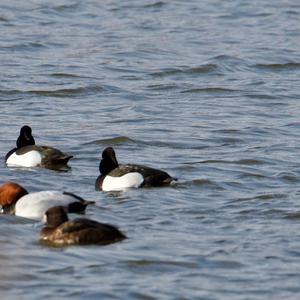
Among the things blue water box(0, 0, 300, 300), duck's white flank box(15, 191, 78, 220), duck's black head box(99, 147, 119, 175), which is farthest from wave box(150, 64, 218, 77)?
duck's white flank box(15, 191, 78, 220)

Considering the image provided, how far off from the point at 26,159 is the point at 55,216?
373cm

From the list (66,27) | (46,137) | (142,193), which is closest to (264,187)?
(142,193)

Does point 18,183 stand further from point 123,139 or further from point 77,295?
point 77,295

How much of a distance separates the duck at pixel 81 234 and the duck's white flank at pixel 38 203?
90 centimetres

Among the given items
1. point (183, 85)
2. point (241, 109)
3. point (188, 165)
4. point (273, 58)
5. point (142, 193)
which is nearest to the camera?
point (142, 193)

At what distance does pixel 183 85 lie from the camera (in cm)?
2258

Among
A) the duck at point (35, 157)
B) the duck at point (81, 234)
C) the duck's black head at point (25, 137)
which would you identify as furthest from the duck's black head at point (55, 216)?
the duck's black head at point (25, 137)

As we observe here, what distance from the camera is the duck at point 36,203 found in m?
12.9

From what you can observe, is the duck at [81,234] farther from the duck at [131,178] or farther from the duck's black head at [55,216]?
the duck at [131,178]

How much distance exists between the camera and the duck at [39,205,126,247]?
460 inches

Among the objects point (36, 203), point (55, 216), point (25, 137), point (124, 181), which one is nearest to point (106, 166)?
point (124, 181)

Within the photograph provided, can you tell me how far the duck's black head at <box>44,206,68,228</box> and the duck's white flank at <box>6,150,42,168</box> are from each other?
356 cm

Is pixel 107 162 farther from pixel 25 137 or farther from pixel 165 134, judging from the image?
pixel 165 134

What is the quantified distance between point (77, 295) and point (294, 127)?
9532 millimetres
